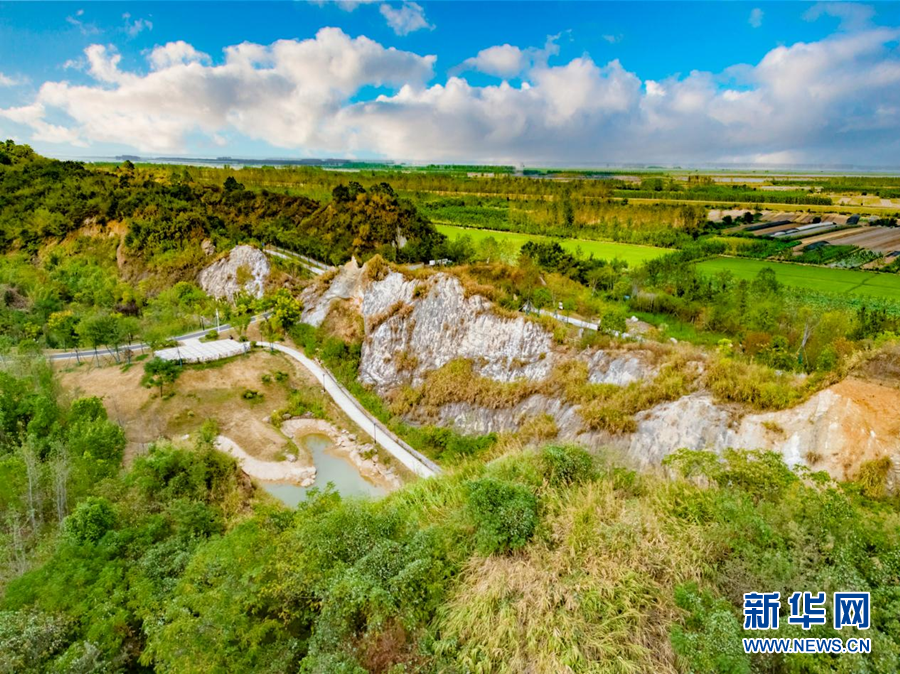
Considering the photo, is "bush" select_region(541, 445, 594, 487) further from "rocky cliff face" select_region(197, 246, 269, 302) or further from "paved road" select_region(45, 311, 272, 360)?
"rocky cliff face" select_region(197, 246, 269, 302)

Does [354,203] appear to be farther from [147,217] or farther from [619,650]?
[619,650]

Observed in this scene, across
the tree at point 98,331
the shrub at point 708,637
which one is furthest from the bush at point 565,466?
the tree at point 98,331

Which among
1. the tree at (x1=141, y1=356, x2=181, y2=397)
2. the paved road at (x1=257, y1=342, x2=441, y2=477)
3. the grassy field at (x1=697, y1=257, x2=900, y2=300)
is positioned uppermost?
the grassy field at (x1=697, y1=257, x2=900, y2=300)

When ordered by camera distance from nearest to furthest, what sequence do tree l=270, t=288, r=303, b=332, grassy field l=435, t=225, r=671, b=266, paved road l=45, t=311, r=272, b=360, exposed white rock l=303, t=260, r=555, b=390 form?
exposed white rock l=303, t=260, r=555, b=390 → paved road l=45, t=311, r=272, b=360 → tree l=270, t=288, r=303, b=332 → grassy field l=435, t=225, r=671, b=266

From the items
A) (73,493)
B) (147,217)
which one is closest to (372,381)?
(73,493)

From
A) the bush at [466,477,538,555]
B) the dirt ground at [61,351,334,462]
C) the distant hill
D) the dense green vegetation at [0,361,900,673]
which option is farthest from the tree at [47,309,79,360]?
the bush at [466,477,538,555]

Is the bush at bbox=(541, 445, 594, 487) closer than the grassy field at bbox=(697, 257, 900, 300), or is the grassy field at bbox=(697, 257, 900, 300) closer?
the bush at bbox=(541, 445, 594, 487)

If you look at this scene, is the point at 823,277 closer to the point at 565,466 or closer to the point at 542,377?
the point at 542,377
